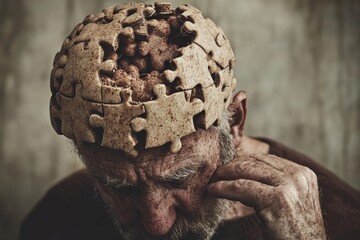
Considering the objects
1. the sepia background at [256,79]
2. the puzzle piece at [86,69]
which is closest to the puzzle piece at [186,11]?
the puzzle piece at [86,69]

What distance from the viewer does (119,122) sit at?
185 centimetres

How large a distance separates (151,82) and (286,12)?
1.88 metres

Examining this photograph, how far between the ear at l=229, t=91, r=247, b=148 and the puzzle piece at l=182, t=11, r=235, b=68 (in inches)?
7.6

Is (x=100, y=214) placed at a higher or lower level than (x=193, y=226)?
lower

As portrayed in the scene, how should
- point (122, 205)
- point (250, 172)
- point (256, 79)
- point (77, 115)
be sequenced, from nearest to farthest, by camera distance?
point (77, 115) < point (250, 172) < point (122, 205) < point (256, 79)

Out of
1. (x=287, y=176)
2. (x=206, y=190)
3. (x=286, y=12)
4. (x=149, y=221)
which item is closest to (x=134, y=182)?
(x=149, y=221)

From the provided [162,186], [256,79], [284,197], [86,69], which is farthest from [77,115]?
[256,79]

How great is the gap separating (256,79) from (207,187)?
5.10ft

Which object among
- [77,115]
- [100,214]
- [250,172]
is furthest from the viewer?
[100,214]

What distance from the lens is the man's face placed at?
1.98 metres

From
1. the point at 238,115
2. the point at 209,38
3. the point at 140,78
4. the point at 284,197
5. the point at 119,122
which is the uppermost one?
the point at 209,38

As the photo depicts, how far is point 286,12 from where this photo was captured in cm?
354

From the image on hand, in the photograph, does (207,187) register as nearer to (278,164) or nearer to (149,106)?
(278,164)

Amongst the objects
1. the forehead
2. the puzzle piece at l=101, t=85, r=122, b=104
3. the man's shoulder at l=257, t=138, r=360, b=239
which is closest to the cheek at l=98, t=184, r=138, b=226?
the forehead
